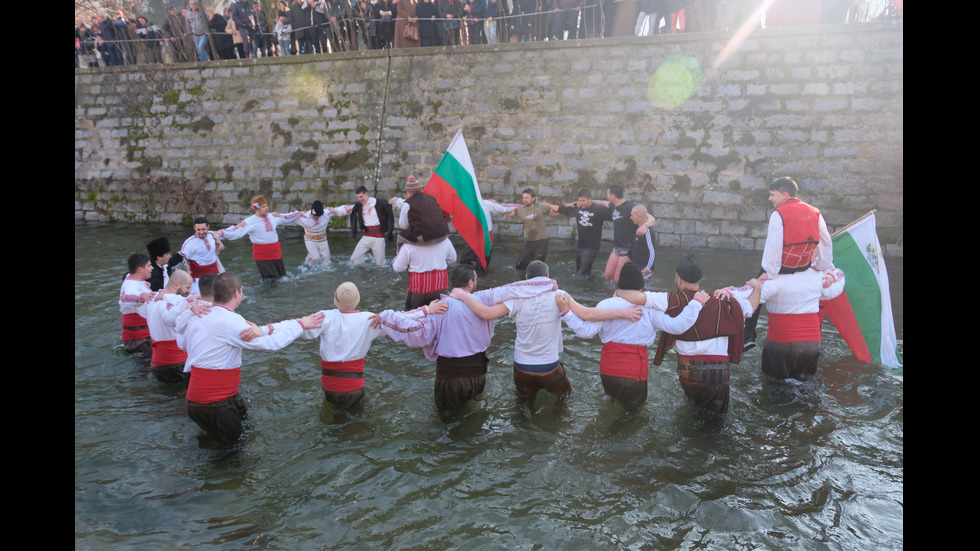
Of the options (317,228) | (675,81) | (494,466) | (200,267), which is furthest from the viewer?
(675,81)

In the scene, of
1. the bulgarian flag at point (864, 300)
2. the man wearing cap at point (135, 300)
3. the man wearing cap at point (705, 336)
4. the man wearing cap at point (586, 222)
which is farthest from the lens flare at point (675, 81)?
the man wearing cap at point (135, 300)

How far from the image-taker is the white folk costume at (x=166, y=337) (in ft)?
19.4

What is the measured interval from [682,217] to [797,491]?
8.53 metres

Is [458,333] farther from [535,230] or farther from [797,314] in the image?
[535,230]

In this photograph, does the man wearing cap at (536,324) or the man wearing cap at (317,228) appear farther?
the man wearing cap at (317,228)

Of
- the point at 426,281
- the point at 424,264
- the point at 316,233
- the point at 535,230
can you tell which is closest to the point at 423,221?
the point at 424,264

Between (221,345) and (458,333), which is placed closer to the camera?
(221,345)

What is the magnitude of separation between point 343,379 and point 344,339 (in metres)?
0.44

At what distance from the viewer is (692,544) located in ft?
13.1

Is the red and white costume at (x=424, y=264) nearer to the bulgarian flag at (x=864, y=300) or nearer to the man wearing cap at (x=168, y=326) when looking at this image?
the man wearing cap at (x=168, y=326)

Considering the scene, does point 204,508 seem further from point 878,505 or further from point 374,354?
point 878,505

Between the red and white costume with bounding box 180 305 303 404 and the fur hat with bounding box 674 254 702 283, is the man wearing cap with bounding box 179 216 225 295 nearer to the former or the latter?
the red and white costume with bounding box 180 305 303 404

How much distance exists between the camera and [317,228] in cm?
1079

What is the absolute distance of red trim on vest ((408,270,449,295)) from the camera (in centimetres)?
749
